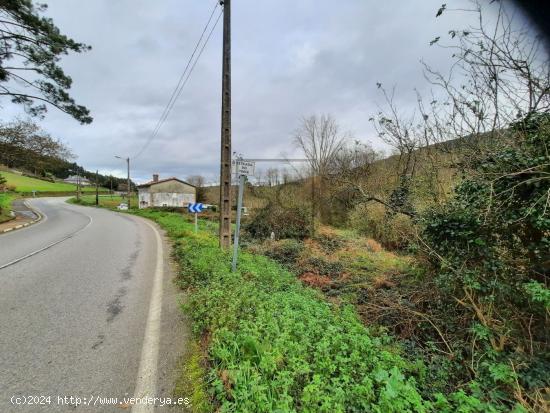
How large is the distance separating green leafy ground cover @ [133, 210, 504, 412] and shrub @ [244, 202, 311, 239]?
1041 centimetres

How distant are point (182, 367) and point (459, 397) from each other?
2.77 meters

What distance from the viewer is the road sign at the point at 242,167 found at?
21.1ft

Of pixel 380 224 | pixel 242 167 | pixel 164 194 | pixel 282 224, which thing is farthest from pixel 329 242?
pixel 164 194

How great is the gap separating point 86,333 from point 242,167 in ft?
13.0

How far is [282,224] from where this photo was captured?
52.3 feet

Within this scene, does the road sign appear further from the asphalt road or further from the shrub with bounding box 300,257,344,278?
the shrub with bounding box 300,257,344,278

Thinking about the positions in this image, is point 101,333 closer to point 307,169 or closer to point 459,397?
point 459,397

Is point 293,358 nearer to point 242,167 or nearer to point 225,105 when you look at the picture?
point 242,167

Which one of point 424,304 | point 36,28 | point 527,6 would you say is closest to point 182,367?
point 424,304

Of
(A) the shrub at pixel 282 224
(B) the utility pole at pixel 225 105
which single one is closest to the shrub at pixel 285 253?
(B) the utility pole at pixel 225 105

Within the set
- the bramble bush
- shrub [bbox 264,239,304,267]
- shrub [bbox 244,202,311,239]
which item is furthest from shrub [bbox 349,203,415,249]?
the bramble bush

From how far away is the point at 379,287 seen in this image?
6.46 metres

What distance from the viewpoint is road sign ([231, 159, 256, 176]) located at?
21.1 feet

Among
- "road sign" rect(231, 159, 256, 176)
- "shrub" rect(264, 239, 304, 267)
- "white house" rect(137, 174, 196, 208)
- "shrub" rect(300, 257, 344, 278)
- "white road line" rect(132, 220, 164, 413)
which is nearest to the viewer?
"white road line" rect(132, 220, 164, 413)
